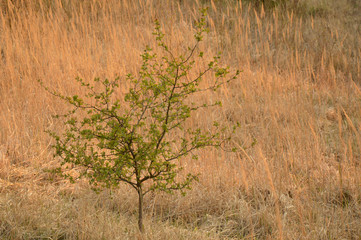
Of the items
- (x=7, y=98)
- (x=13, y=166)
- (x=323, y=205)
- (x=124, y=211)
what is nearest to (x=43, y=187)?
(x=13, y=166)

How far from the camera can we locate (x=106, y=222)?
1918 mm

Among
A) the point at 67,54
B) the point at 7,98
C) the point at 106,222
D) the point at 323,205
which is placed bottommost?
the point at 323,205

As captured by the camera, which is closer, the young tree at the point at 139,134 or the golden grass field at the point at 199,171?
the young tree at the point at 139,134

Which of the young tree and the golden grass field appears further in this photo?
the golden grass field

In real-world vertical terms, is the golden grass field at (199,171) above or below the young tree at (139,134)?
below

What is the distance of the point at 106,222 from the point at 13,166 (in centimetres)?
116

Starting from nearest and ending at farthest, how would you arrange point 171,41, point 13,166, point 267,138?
point 13,166
point 267,138
point 171,41

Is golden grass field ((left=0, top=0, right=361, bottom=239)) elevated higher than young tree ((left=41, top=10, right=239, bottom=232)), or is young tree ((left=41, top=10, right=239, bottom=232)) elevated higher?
young tree ((left=41, top=10, right=239, bottom=232))

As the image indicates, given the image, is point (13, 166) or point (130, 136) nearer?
point (130, 136)

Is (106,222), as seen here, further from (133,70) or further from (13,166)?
(133,70)

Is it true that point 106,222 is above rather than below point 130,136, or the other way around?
below

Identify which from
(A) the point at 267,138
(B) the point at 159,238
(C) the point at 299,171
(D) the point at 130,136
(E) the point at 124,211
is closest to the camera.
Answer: (D) the point at 130,136

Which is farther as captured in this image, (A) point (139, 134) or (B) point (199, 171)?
(B) point (199, 171)

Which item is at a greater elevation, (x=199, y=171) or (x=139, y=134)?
(x=139, y=134)
